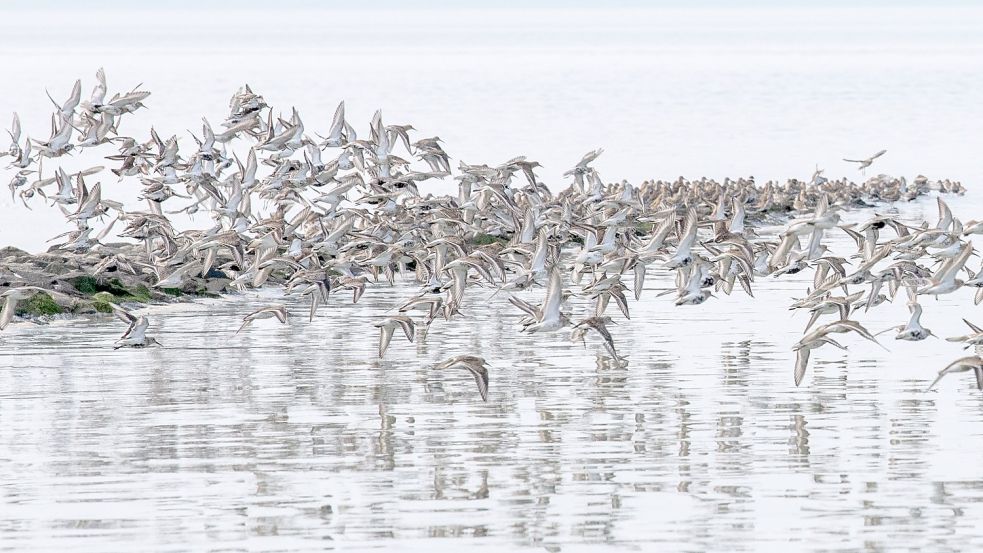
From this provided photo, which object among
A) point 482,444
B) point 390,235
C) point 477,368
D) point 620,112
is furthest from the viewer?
point 620,112

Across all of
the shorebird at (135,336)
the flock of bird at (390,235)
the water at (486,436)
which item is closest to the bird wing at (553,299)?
the water at (486,436)

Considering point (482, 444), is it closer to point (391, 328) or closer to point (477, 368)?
point (477, 368)

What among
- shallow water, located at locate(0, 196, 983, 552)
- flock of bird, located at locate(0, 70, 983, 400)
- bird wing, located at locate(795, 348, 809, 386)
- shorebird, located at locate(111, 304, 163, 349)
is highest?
flock of bird, located at locate(0, 70, 983, 400)

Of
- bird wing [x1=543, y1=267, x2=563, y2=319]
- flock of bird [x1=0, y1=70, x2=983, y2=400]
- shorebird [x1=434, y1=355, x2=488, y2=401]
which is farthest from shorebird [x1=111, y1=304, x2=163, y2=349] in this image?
shorebird [x1=434, y1=355, x2=488, y2=401]

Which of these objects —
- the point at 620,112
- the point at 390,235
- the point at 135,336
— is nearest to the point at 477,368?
the point at 135,336

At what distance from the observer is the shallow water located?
15594 millimetres

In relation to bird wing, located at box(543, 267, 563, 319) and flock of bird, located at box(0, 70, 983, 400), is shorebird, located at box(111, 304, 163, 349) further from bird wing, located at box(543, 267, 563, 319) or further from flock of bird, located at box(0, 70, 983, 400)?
bird wing, located at box(543, 267, 563, 319)

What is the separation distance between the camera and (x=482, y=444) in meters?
19.2

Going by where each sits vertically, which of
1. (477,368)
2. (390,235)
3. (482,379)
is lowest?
(482,379)

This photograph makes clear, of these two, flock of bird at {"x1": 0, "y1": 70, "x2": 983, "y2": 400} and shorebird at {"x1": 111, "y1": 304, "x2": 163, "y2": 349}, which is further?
flock of bird at {"x1": 0, "y1": 70, "x2": 983, "y2": 400}

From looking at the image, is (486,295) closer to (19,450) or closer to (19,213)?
(19,450)

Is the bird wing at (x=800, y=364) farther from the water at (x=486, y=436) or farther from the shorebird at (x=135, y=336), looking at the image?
the shorebird at (x=135, y=336)

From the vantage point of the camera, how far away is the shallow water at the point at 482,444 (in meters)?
15.6

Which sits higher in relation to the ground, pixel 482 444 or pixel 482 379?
pixel 482 379
